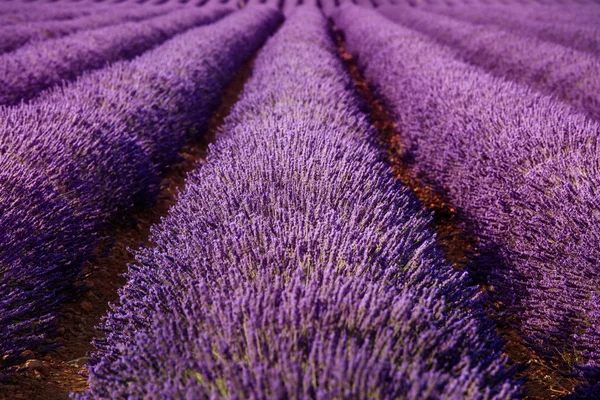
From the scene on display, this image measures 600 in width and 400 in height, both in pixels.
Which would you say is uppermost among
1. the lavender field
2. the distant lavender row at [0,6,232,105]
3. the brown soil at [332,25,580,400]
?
the distant lavender row at [0,6,232,105]

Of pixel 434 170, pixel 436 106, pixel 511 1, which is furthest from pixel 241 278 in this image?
pixel 511 1

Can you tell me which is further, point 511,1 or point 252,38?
point 511,1

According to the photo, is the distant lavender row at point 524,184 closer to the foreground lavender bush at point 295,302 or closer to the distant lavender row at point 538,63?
the foreground lavender bush at point 295,302

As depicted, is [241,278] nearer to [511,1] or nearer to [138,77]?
[138,77]

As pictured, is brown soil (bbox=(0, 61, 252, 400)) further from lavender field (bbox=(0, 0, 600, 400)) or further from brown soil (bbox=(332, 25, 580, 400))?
brown soil (bbox=(332, 25, 580, 400))

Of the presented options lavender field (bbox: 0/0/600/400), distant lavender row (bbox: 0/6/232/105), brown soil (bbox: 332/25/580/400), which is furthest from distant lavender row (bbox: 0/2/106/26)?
brown soil (bbox: 332/25/580/400)

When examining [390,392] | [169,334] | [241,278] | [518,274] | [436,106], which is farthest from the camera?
[436,106]

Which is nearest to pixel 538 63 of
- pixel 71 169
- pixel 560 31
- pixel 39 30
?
pixel 560 31
